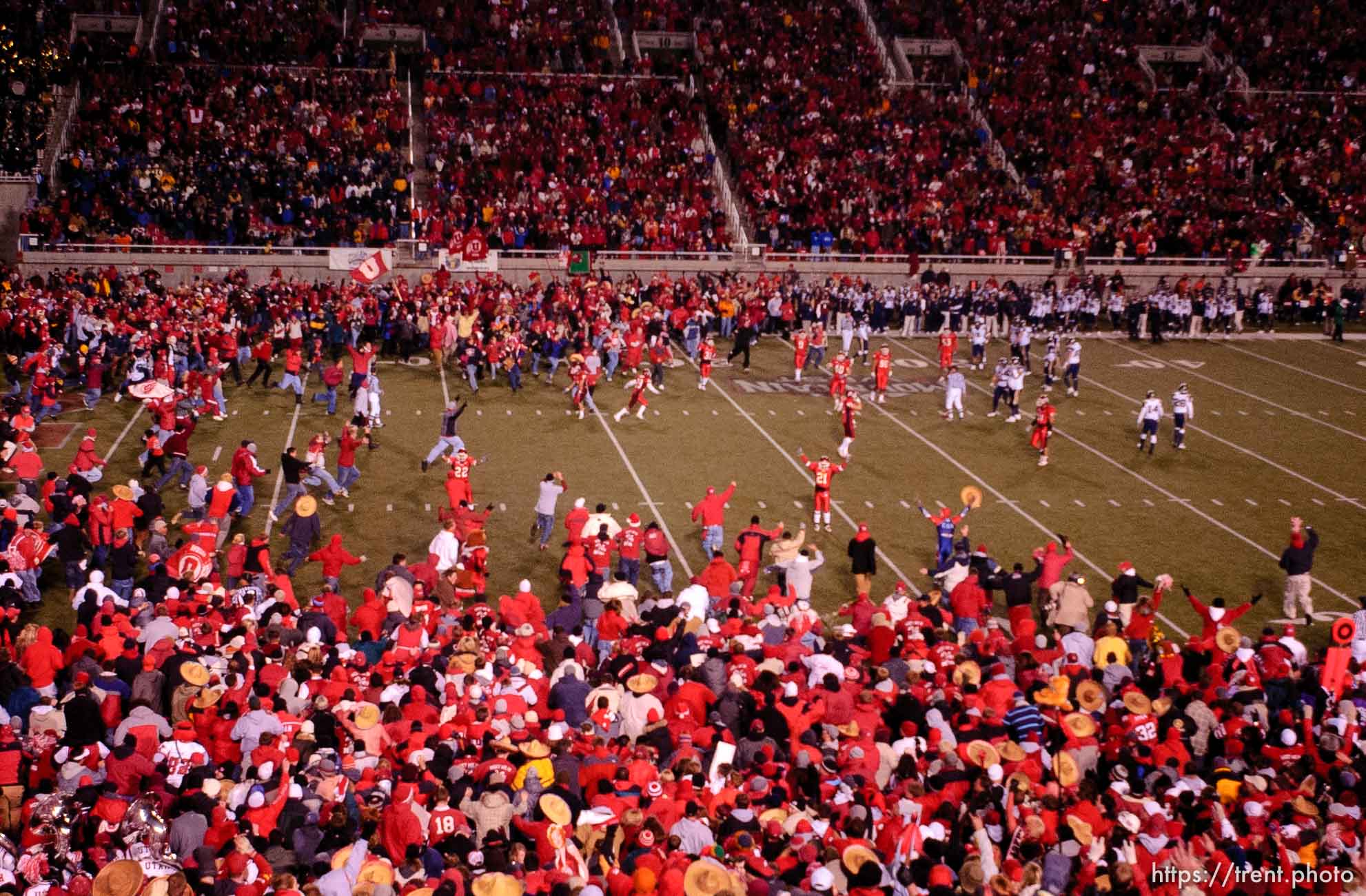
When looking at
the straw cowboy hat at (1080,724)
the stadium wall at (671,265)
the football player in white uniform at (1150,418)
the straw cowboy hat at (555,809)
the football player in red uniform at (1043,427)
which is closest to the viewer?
the straw cowboy hat at (555,809)

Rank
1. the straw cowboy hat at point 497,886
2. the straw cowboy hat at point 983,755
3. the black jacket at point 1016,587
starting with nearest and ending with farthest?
1. the straw cowboy hat at point 497,886
2. the straw cowboy hat at point 983,755
3. the black jacket at point 1016,587

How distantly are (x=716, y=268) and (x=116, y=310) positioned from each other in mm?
16102

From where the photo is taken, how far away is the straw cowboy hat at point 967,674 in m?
11.4

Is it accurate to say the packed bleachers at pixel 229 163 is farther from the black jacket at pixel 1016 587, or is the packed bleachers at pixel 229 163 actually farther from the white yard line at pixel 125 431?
the black jacket at pixel 1016 587

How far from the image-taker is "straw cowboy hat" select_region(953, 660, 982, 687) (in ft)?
37.2

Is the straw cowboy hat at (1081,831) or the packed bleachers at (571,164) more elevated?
the packed bleachers at (571,164)

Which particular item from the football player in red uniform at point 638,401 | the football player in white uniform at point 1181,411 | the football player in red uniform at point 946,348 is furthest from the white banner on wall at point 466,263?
the football player in white uniform at point 1181,411

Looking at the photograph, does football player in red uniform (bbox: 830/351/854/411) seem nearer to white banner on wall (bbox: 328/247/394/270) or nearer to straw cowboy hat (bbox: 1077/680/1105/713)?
straw cowboy hat (bbox: 1077/680/1105/713)

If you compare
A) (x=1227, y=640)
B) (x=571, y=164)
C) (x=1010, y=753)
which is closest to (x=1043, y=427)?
(x=1227, y=640)

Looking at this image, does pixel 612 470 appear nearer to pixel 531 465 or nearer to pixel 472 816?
pixel 531 465

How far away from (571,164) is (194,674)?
27996mm

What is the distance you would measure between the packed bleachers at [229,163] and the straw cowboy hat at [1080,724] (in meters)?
26.3

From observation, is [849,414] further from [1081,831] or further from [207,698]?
[207,698]


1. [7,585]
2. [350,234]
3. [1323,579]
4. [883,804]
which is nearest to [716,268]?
[350,234]
